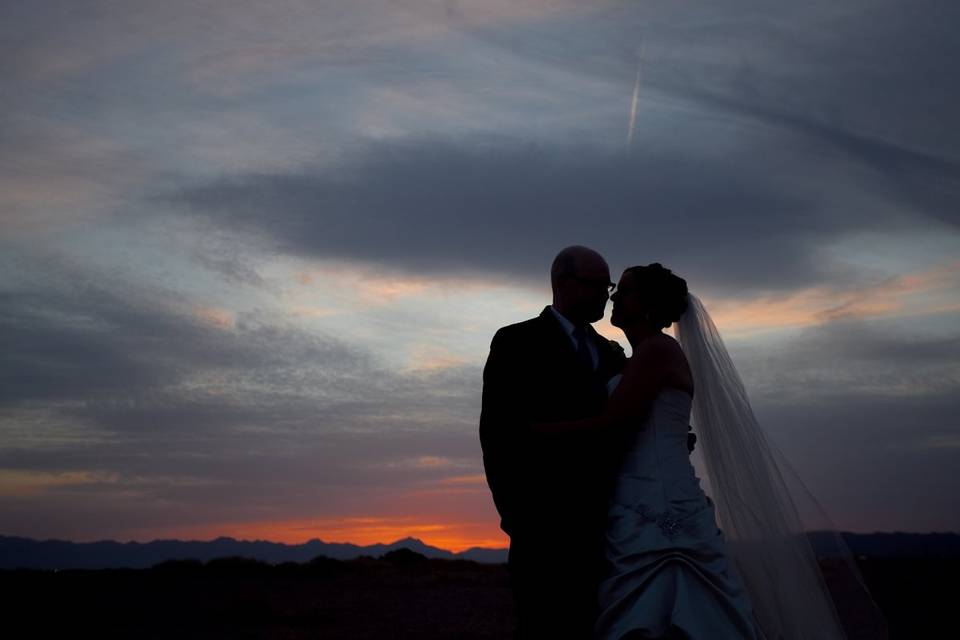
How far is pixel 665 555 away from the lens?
5.84 meters

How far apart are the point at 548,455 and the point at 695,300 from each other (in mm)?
1678

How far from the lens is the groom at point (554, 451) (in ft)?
19.9

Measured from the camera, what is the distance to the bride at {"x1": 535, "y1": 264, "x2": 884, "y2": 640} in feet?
19.1

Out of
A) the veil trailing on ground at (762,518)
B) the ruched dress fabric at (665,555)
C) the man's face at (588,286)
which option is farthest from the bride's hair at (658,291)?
the ruched dress fabric at (665,555)

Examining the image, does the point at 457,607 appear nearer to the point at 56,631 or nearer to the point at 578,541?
the point at 56,631

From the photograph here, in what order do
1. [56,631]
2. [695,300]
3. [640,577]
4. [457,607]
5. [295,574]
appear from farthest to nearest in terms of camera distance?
[295,574]
[457,607]
[56,631]
[695,300]
[640,577]

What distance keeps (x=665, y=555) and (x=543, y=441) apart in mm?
1013

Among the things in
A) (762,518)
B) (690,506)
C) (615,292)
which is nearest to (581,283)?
(615,292)

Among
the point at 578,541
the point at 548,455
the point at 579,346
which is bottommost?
the point at 578,541

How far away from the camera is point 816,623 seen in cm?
640

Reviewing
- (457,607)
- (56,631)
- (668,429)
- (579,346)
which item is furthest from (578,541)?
(457,607)

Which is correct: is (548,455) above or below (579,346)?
below

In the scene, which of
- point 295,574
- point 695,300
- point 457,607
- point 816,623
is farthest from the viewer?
point 295,574

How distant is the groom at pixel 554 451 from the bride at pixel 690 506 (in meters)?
0.13
